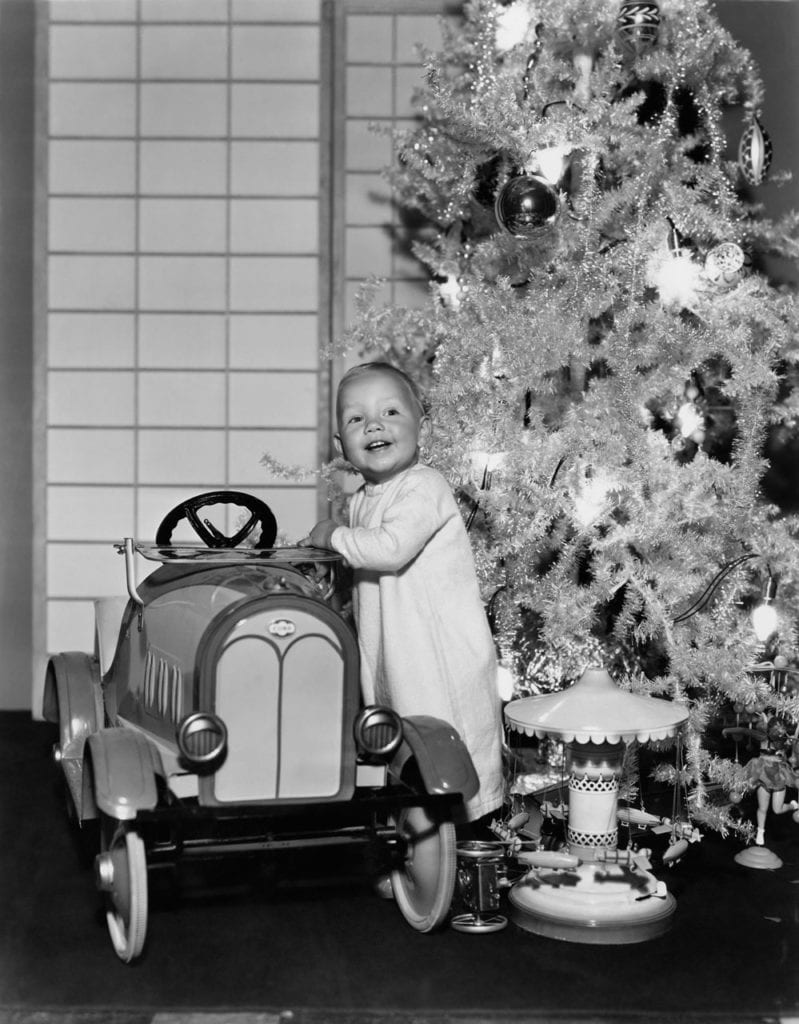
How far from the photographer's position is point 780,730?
3.13 meters

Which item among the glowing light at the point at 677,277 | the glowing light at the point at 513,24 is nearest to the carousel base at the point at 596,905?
the glowing light at the point at 677,277

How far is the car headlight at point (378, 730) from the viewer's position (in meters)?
2.37

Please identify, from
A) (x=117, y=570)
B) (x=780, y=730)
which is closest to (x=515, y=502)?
(x=780, y=730)

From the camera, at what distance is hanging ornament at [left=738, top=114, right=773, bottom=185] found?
347 cm

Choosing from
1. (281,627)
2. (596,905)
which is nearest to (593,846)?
(596,905)

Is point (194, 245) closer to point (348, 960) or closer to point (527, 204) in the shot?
point (527, 204)

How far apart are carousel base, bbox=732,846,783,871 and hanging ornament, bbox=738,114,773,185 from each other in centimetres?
192

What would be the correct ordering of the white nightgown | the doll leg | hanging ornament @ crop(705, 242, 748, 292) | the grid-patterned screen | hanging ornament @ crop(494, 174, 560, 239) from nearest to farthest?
1. the white nightgown
2. the doll leg
3. hanging ornament @ crop(494, 174, 560, 239)
4. hanging ornament @ crop(705, 242, 748, 292)
5. the grid-patterned screen

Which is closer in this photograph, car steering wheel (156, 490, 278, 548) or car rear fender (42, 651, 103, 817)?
car rear fender (42, 651, 103, 817)

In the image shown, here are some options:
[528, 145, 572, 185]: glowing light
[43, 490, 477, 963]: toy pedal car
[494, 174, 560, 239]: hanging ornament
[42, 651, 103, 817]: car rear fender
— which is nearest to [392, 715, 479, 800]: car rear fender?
[43, 490, 477, 963]: toy pedal car

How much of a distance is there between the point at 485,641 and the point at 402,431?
516mm

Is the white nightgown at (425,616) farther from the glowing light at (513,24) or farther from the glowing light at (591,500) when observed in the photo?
the glowing light at (513,24)

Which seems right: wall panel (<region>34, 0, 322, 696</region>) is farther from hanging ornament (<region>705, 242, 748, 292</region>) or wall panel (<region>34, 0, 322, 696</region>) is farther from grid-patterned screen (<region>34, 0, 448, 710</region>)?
hanging ornament (<region>705, 242, 748, 292</region>)

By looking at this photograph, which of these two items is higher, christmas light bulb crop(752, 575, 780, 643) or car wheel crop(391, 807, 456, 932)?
christmas light bulb crop(752, 575, 780, 643)
